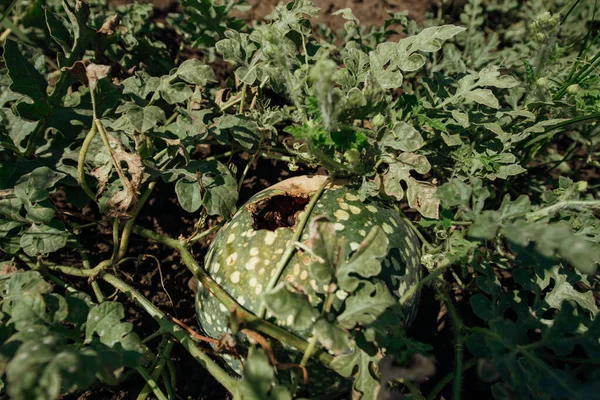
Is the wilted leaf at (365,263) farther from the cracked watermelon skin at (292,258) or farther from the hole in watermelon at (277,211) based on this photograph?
the hole in watermelon at (277,211)

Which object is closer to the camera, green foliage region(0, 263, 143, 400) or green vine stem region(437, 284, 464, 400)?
green foliage region(0, 263, 143, 400)

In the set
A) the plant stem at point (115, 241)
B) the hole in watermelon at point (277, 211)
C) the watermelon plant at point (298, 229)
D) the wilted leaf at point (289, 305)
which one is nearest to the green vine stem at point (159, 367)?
the watermelon plant at point (298, 229)

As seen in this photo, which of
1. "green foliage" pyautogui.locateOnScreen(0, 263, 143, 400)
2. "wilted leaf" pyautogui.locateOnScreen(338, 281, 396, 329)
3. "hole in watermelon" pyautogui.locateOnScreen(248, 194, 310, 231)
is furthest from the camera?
"hole in watermelon" pyautogui.locateOnScreen(248, 194, 310, 231)

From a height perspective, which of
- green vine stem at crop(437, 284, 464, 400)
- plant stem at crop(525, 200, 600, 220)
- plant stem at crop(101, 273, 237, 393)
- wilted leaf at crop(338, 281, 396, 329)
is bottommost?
green vine stem at crop(437, 284, 464, 400)

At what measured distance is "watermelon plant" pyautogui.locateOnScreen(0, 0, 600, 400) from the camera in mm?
1577

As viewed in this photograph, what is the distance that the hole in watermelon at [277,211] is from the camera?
2.01m

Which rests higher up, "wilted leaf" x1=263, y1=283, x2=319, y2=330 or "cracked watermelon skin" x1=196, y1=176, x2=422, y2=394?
"wilted leaf" x1=263, y1=283, x2=319, y2=330

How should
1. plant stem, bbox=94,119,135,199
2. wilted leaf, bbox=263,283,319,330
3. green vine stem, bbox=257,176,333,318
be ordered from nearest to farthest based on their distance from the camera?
wilted leaf, bbox=263,283,319,330
green vine stem, bbox=257,176,333,318
plant stem, bbox=94,119,135,199

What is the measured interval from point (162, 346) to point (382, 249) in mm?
1076

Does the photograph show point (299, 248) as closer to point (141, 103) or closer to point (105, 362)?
point (105, 362)

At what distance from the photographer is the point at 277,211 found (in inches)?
81.6

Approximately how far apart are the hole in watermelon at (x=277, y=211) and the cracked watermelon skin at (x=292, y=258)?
0.02 m

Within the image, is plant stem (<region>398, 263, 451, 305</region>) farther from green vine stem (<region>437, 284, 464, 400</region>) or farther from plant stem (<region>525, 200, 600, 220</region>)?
plant stem (<region>525, 200, 600, 220</region>)

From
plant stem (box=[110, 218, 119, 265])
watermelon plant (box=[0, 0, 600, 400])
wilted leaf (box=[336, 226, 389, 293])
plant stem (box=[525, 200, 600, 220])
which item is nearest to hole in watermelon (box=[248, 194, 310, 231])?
watermelon plant (box=[0, 0, 600, 400])
